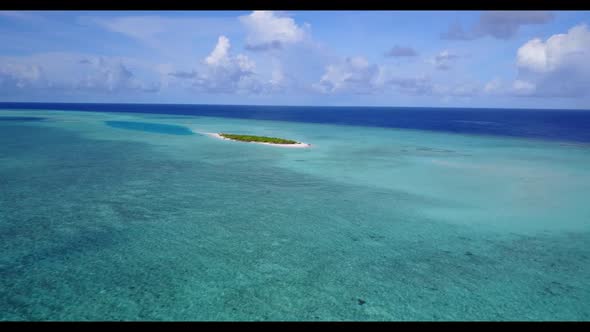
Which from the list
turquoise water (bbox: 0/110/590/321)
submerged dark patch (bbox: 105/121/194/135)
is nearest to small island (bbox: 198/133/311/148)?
submerged dark patch (bbox: 105/121/194/135)

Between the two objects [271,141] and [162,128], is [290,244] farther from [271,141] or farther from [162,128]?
[162,128]

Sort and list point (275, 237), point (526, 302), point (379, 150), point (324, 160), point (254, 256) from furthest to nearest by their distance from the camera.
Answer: point (379, 150)
point (324, 160)
point (275, 237)
point (254, 256)
point (526, 302)

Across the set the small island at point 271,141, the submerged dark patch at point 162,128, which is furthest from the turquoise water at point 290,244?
the submerged dark patch at point 162,128

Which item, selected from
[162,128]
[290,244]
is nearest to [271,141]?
[290,244]

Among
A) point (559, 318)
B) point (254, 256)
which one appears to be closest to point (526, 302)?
point (559, 318)

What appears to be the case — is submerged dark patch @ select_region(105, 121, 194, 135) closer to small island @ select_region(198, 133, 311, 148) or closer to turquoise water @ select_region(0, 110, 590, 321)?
small island @ select_region(198, 133, 311, 148)

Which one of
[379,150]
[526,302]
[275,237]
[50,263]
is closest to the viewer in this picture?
[526,302]

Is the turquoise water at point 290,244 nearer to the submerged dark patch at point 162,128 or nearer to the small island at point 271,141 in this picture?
the small island at point 271,141

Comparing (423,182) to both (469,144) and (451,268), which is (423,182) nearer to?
(451,268)
